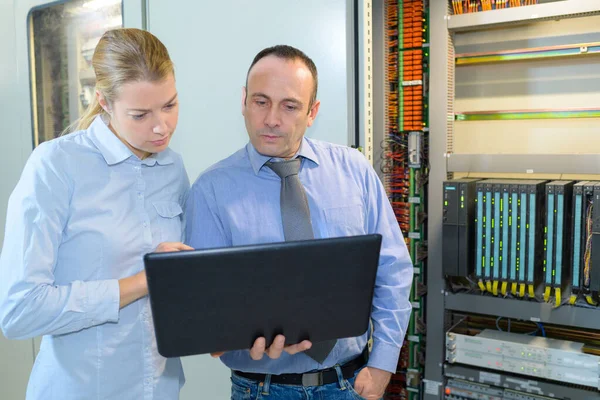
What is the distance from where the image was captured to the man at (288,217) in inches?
50.8

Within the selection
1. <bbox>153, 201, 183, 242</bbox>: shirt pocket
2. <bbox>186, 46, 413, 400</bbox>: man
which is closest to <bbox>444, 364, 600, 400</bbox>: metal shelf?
<bbox>186, 46, 413, 400</bbox>: man

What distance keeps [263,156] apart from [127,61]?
1.32ft

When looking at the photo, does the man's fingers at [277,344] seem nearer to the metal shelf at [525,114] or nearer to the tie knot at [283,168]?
the tie knot at [283,168]

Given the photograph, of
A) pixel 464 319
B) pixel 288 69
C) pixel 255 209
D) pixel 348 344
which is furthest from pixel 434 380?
pixel 288 69

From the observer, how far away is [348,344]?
52.2 inches

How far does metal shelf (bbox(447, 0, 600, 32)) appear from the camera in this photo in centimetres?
200

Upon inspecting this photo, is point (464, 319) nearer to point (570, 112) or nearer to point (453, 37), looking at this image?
point (570, 112)

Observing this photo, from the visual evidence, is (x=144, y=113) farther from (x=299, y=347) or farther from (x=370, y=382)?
(x=370, y=382)

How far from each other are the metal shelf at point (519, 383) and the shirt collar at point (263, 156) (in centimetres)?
136

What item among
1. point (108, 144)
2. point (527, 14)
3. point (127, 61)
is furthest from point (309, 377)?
point (527, 14)

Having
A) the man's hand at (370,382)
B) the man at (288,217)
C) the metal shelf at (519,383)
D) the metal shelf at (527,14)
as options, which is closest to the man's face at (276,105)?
the man at (288,217)

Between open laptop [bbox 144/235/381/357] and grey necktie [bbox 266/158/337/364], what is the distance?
26 centimetres

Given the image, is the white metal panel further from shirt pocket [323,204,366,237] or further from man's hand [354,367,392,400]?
man's hand [354,367,392,400]

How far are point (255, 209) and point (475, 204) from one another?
3.97ft
